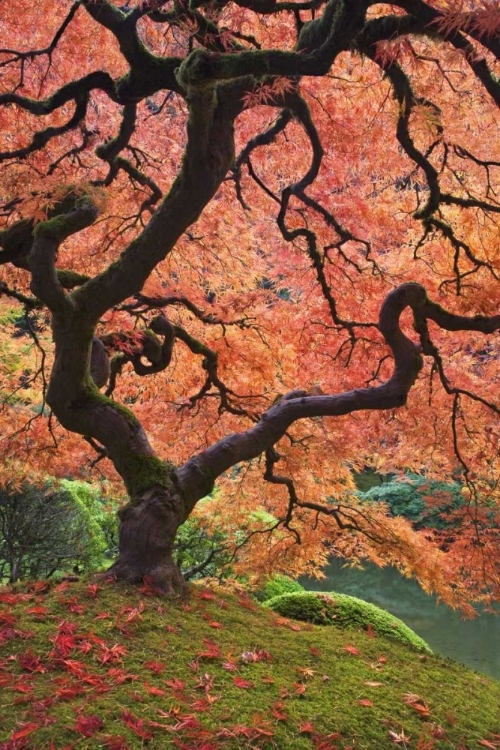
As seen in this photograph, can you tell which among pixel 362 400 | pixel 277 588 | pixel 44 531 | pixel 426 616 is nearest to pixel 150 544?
pixel 362 400

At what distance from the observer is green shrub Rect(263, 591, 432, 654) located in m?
4.28

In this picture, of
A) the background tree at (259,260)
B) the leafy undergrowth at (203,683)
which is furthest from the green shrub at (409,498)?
the leafy undergrowth at (203,683)

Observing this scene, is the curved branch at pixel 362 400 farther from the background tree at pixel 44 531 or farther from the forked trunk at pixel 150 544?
the background tree at pixel 44 531

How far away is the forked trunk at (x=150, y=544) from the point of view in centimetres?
336

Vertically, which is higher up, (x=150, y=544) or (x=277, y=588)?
(x=150, y=544)

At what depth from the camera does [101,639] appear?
2676 mm

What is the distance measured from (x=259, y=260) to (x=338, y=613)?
12.3ft

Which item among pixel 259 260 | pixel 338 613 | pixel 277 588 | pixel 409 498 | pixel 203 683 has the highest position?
pixel 259 260

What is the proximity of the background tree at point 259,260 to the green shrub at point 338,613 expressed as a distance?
388 mm

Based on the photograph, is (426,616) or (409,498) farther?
(409,498)

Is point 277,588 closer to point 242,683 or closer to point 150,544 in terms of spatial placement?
point 150,544

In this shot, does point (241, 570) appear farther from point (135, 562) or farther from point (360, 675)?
point (360, 675)

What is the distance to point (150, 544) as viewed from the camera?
3424 millimetres

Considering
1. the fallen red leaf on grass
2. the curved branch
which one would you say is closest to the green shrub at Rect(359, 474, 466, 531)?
the curved branch
